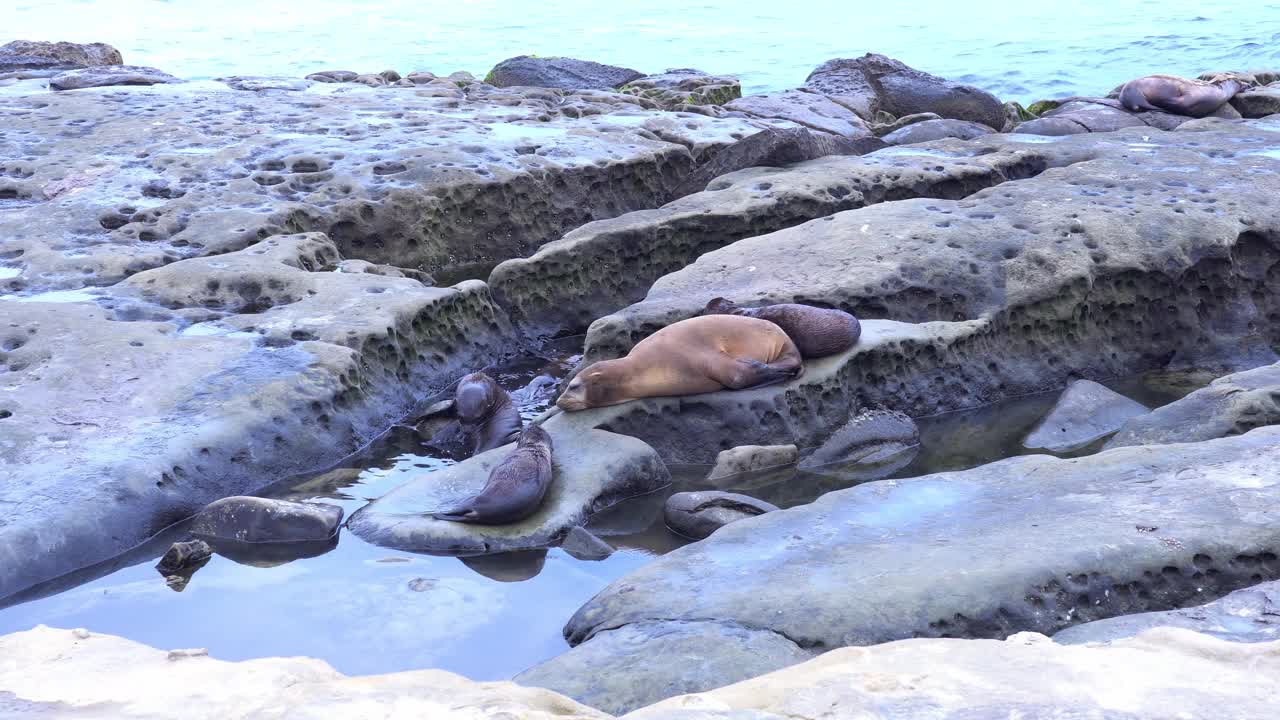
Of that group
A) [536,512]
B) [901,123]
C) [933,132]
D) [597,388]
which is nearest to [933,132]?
[933,132]

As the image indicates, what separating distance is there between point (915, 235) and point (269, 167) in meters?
4.90

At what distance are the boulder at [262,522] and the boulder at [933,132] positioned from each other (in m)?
8.12

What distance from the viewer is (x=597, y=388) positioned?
6.50m

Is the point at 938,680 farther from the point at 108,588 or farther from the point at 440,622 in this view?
the point at 108,588

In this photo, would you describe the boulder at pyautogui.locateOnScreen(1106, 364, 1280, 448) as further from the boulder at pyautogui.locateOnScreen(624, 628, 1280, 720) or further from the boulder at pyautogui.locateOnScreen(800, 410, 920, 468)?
the boulder at pyautogui.locateOnScreen(624, 628, 1280, 720)

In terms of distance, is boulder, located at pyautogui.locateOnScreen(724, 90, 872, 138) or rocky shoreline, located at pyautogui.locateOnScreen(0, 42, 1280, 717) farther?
boulder, located at pyautogui.locateOnScreen(724, 90, 872, 138)

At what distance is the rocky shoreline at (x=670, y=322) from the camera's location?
411cm

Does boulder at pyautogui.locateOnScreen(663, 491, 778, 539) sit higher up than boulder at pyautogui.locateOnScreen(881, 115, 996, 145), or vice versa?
boulder at pyautogui.locateOnScreen(881, 115, 996, 145)

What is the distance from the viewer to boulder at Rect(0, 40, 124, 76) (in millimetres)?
16234

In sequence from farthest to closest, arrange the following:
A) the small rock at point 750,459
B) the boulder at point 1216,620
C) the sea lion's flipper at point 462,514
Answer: the small rock at point 750,459 → the sea lion's flipper at point 462,514 → the boulder at point 1216,620

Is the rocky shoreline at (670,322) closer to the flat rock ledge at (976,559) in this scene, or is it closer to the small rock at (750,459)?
the flat rock ledge at (976,559)

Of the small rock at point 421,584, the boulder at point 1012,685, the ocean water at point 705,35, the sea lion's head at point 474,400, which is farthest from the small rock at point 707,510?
the ocean water at point 705,35

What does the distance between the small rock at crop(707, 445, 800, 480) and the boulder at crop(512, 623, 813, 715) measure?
2028 millimetres

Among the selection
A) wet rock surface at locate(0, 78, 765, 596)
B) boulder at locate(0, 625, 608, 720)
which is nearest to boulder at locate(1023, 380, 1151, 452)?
wet rock surface at locate(0, 78, 765, 596)
